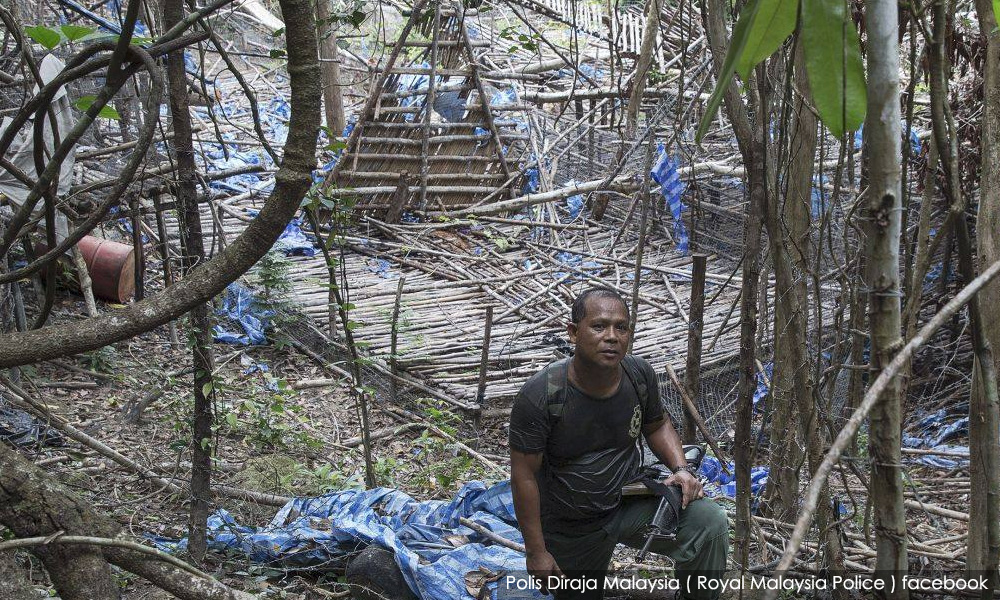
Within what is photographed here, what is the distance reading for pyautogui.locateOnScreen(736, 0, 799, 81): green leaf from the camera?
105cm

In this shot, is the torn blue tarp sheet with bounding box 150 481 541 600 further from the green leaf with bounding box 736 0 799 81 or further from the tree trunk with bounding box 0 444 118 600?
the green leaf with bounding box 736 0 799 81

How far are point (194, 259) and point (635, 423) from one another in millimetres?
1846

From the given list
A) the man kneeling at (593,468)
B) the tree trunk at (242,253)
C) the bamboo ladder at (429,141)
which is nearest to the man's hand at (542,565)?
the man kneeling at (593,468)

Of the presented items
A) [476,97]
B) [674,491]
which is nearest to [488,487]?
[674,491]

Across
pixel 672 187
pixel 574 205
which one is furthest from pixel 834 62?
pixel 574 205

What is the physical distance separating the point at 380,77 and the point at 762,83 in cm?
670

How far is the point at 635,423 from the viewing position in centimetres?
300

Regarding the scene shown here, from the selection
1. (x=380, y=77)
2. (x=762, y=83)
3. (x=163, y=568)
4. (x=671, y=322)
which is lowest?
(x=671, y=322)

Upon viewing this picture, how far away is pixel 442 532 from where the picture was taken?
3875mm

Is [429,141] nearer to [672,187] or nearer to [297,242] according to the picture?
[297,242]

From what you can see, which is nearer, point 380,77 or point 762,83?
point 762,83

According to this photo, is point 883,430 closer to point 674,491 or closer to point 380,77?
point 674,491

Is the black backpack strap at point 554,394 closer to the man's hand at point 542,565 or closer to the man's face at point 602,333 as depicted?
the man's face at point 602,333

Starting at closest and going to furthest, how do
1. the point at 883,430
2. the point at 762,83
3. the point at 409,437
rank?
the point at 883,430 → the point at 762,83 → the point at 409,437
